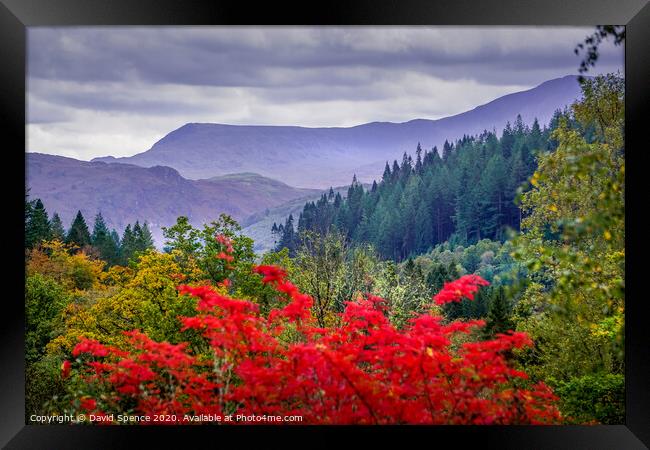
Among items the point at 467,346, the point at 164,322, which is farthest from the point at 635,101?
the point at 164,322

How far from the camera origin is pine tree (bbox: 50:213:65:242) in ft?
38.3

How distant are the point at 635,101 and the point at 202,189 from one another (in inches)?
328

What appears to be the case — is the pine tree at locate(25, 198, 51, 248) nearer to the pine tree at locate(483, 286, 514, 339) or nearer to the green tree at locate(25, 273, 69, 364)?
the green tree at locate(25, 273, 69, 364)

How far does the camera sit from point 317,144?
9.97 m

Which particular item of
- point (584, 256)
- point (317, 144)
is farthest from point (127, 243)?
point (584, 256)

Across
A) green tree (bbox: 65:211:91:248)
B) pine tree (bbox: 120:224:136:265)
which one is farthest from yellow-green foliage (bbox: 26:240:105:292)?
pine tree (bbox: 120:224:136:265)

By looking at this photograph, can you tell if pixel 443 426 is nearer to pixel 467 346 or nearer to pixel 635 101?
pixel 467 346

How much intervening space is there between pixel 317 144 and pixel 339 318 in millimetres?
4022

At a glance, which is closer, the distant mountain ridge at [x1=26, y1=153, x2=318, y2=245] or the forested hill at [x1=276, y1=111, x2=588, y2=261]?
the distant mountain ridge at [x1=26, y1=153, x2=318, y2=245]

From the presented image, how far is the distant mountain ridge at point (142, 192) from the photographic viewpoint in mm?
9977

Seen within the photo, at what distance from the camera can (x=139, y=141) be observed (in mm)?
8992

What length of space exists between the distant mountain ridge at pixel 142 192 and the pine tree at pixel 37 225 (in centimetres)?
27

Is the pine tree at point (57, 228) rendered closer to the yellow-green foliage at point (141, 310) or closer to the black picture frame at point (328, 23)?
the yellow-green foliage at point (141, 310)

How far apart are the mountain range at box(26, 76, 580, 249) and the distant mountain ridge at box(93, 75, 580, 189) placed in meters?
0.02
